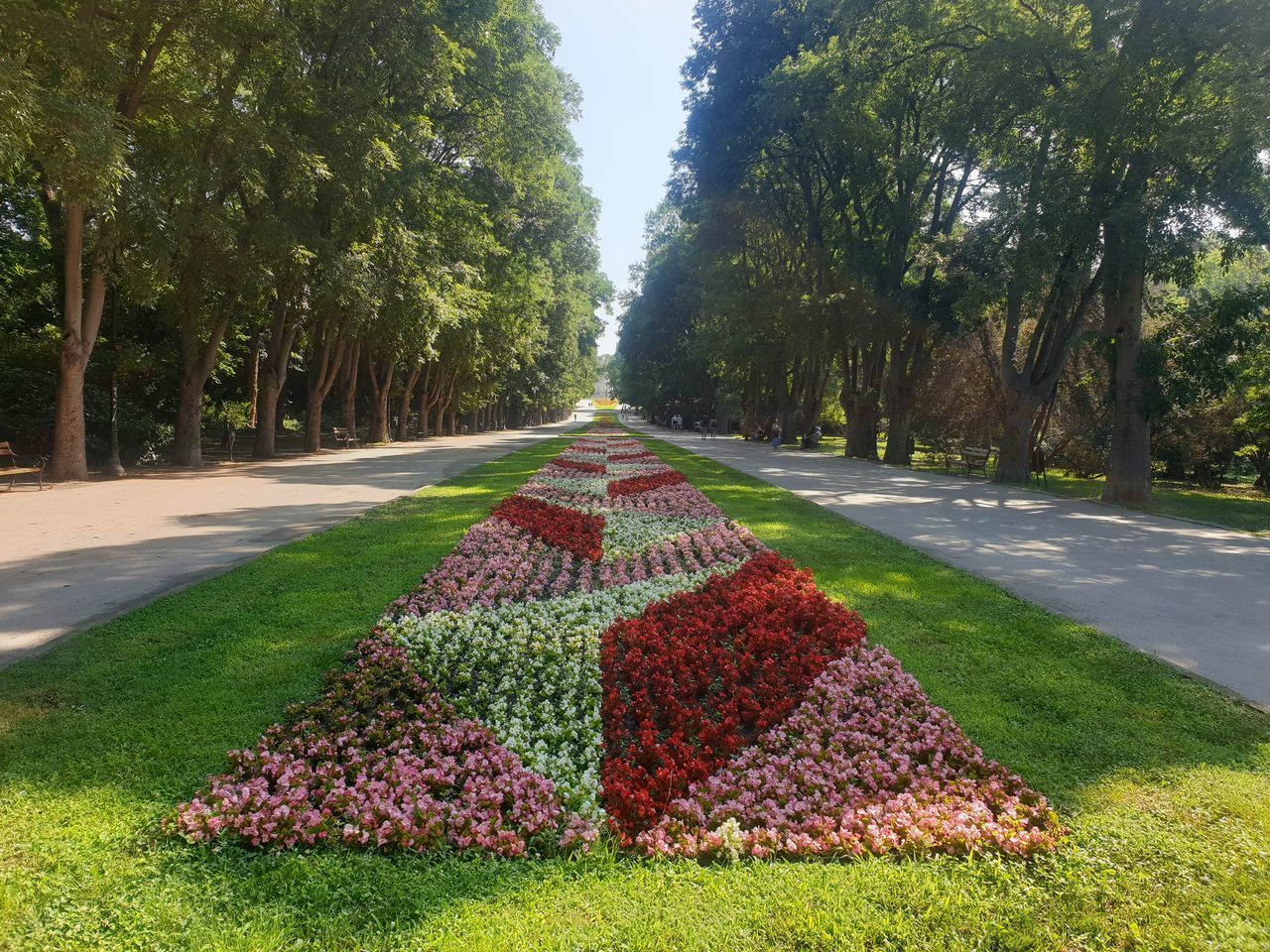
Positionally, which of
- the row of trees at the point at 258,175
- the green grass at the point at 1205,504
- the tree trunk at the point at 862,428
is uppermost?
the row of trees at the point at 258,175

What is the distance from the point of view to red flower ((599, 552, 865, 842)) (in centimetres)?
338

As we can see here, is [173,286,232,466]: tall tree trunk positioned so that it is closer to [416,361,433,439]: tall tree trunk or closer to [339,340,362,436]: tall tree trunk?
[339,340,362,436]: tall tree trunk

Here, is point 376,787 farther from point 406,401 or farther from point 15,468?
point 406,401

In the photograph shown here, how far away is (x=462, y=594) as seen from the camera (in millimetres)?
6176

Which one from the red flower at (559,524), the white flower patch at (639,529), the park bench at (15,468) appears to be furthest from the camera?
the park bench at (15,468)

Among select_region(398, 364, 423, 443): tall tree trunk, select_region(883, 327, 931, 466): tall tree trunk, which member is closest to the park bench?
select_region(398, 364, 423, 443): tall tree trunk

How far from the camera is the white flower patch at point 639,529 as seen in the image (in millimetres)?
8758

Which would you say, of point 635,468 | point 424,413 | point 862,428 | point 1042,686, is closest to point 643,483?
point 635,468

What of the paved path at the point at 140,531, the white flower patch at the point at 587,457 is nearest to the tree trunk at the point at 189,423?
the paved path at the point at 140,531

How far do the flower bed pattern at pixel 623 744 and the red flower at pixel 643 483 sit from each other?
299 inches

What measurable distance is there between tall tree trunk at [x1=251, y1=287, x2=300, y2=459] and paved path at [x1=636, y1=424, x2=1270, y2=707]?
A: 1547cm

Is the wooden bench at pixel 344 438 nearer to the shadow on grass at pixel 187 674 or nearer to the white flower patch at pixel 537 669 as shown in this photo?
the shadow on grass at pixel 187 674

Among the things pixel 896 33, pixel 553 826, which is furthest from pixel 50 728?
pixel 896 33

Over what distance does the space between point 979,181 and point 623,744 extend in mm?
25246
